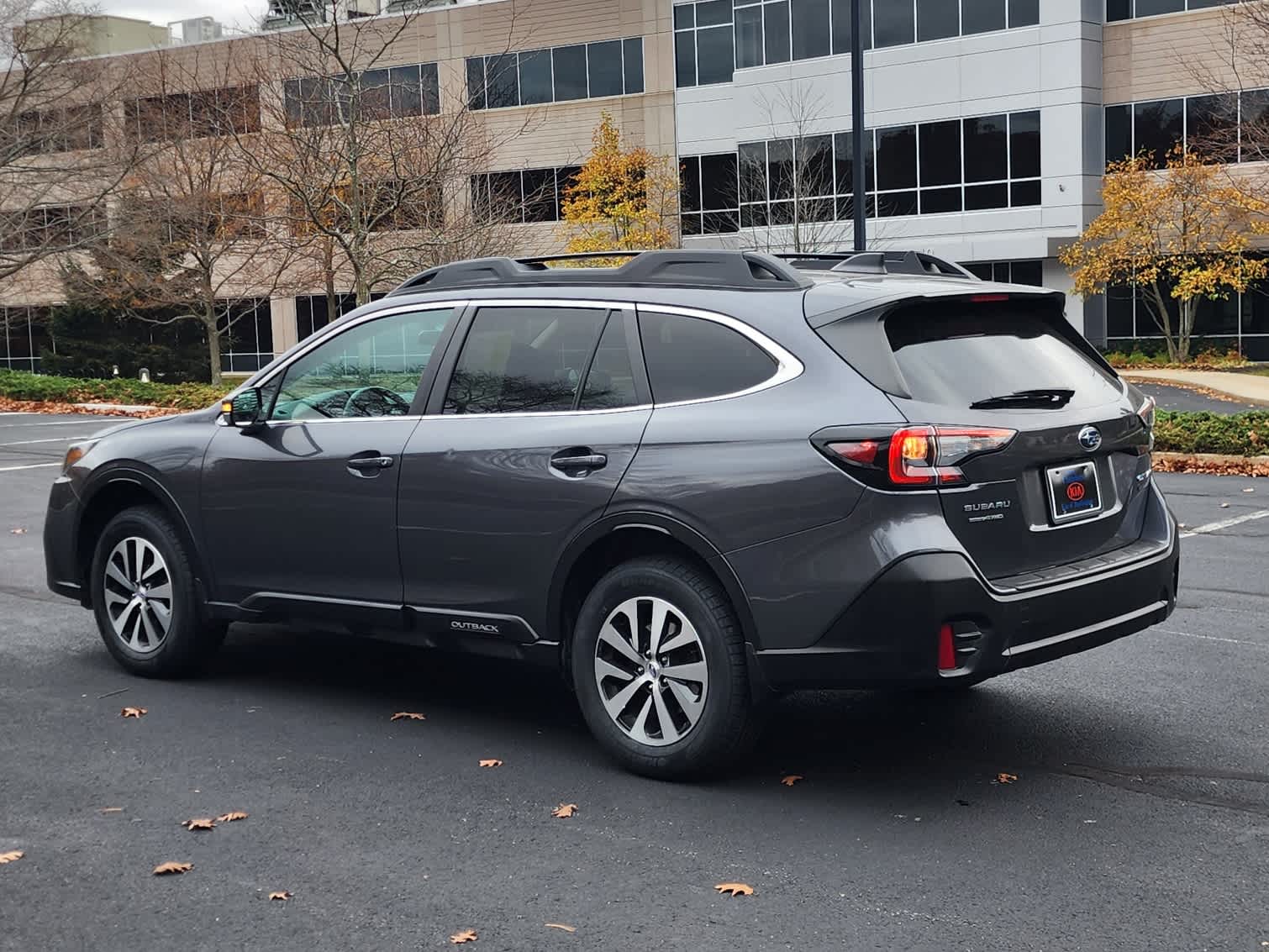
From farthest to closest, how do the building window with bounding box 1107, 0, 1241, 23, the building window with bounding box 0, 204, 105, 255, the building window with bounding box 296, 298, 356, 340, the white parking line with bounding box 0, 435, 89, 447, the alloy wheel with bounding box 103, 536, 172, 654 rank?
the building window with bounding box 296, 298, 356, 340
the building window with bounding box 1107, 0, 1241, 23
the building window with bounding box 0, 204, 105, 255
the white parking line with bounding box 0, 435, 89, 447
the alloy wheel with bounding box 103, 536, 172, 654

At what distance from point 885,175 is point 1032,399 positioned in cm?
3885

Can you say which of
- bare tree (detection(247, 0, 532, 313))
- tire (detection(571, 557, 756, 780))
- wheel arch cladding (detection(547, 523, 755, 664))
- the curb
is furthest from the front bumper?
the curb

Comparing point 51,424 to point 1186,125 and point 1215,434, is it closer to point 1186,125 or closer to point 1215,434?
point 1215,434

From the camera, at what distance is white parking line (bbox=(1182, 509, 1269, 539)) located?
11883mm

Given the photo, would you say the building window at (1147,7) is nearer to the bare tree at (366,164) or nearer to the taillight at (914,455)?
the bare tree at (366,164)

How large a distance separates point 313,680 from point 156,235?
110 feet

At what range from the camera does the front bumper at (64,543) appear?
754cm

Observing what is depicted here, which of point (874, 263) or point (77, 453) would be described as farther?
point (77, 453)

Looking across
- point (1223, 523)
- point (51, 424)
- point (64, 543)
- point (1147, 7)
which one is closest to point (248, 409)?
point (64, 543)

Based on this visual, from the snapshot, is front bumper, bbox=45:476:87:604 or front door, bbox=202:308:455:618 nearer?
front door, bbox=202:308:455:618

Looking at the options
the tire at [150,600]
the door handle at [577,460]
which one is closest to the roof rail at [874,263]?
the door handle at [577,460]

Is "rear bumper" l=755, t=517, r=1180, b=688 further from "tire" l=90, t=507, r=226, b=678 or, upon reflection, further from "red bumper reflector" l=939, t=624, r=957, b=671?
"tire" l=90, t=507, r=226, b=678

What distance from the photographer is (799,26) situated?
44.2m

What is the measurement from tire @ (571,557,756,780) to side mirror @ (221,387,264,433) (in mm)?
1966
